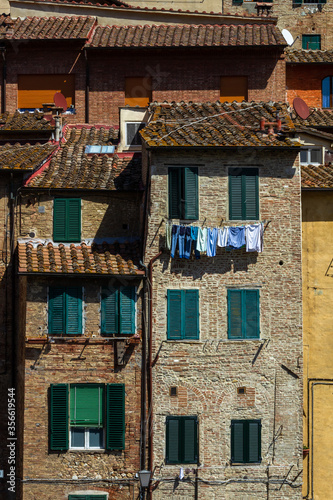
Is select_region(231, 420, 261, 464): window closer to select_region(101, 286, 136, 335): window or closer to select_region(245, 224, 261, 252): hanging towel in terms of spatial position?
select_region(101, 286, 136, 335): window

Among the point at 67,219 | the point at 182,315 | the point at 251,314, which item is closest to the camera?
the point at 182,315

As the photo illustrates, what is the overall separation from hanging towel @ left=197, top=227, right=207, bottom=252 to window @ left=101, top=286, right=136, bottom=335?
7.98 feet

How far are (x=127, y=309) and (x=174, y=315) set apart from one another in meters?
1.45

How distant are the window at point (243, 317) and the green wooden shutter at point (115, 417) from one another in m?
3.78

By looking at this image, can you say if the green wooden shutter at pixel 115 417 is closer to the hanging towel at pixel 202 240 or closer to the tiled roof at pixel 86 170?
the hanging towel at pixel 202 240

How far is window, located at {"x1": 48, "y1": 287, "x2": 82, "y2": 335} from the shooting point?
28641mm

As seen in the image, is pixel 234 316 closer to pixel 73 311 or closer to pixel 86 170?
pixel 73 311

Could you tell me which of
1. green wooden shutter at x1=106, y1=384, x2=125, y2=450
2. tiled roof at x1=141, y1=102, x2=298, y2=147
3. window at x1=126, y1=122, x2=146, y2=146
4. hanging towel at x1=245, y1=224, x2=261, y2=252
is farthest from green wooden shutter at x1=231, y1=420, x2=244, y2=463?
window at x1=126, y1=122, x2=146, y2=146

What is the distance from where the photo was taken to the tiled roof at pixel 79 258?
28578 mm

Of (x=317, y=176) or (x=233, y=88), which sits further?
(x=233, y=88)

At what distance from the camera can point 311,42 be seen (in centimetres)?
5172

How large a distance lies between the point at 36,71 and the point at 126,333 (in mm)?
15401

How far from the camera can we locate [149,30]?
132ft

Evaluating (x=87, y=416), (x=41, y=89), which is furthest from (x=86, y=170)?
(x=41, y=89)
